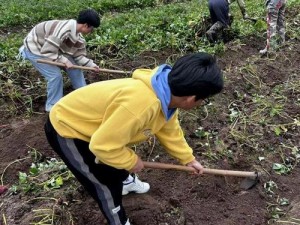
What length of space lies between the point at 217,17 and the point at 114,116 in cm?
528

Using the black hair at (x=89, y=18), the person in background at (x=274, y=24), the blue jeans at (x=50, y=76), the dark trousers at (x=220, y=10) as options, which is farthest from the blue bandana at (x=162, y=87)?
the dark trousers at (x=220, y=10)

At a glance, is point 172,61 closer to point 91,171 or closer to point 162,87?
point 91,171

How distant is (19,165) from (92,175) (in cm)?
162

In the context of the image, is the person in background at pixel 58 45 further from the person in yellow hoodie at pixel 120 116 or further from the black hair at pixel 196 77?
the black hair at pixel 196 77

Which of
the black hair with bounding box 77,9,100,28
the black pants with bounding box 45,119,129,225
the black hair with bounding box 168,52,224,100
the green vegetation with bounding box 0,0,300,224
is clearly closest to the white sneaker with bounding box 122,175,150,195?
the green vegetation with bounding box 0,0,300,224

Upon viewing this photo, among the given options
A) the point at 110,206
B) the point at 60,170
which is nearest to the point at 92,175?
the point at 110,206

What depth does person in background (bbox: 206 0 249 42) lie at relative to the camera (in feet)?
22.8

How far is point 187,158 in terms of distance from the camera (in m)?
2.94

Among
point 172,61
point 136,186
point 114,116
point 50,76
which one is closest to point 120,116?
point 114,116

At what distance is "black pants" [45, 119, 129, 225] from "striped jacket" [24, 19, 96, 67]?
2.08m

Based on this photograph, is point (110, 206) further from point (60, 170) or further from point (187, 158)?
point (60, 170)

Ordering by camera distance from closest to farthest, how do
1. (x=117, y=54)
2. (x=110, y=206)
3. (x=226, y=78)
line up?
(x=110, y=206), (x=226, y=78), (x=117, y=54)

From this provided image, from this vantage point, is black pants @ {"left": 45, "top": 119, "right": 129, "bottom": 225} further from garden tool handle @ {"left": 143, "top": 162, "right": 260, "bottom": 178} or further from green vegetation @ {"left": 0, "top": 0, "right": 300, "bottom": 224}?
green vegetation @ {"left": 0, "top": 0, "right": 300, "bottom": 224}

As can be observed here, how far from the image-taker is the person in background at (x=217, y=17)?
6957mm
